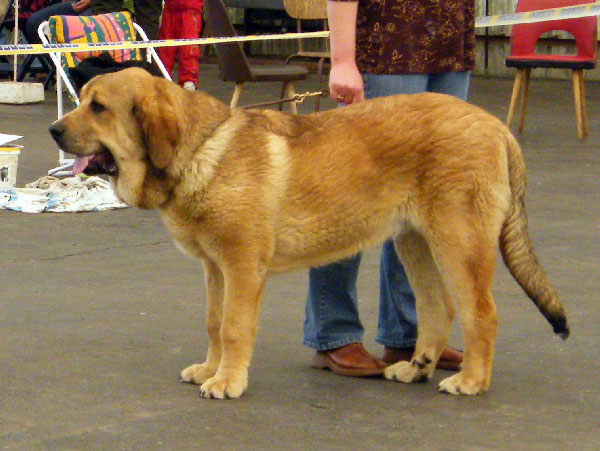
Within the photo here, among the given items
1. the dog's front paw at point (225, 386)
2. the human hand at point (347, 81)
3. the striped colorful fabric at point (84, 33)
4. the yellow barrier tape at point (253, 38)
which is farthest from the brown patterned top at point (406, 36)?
the striped colorful fabric at point (84, 33)

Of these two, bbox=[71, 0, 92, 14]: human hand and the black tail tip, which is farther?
bbox=[71, 0, 92, 14]: human hand

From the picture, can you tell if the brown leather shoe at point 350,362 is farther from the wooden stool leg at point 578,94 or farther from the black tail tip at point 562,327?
the wooden stool leg at point 578,94

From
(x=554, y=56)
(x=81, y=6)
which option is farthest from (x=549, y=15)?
(x=81, y=6)

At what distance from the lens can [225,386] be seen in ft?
13.8

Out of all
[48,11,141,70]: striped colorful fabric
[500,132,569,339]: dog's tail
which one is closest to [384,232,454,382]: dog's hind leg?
[500,132,569,339]: dog's tail

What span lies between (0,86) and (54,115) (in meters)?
1.31

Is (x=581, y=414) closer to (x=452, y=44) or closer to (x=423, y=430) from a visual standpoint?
(x=423, y=430)

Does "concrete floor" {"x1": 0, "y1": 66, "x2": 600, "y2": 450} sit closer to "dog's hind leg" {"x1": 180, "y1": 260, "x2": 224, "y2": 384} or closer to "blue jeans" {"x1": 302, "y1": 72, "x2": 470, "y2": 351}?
"dog's hind leg" {"x1": 180, "y1": 260, "x2": 224, "y2": 384}

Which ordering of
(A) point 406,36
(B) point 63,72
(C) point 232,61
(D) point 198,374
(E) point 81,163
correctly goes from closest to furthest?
(E) point 81,163 < (D) point 198,374 < (A) point 406,36 < (B) point 63,72 < (C) point 232,61

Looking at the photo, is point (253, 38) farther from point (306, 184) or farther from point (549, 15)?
point (306, 184)

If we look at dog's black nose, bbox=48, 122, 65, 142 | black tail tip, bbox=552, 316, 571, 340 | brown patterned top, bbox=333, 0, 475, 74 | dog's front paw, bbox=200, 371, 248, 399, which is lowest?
dog's front paw, bbox=200, 371, 248, 399

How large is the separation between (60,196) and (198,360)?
3665 mm

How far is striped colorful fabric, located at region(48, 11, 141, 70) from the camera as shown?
9.16 metres

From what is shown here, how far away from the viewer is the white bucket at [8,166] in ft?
26.8
